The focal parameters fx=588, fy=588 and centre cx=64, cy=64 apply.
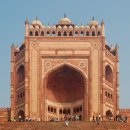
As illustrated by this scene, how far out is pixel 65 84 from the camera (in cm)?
6253

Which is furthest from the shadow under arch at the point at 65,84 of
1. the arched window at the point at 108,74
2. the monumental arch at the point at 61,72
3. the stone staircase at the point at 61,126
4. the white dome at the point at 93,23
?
the stone staircase at the point at 61,126

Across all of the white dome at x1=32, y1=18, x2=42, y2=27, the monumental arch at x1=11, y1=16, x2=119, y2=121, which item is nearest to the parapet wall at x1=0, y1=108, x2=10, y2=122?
the monumental arch at x1=11, y1=16, x2=119, y2=121

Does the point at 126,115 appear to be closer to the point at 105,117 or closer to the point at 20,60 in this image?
the point at 105,117

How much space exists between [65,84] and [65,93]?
97 cm

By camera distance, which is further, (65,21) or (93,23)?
(65,21)

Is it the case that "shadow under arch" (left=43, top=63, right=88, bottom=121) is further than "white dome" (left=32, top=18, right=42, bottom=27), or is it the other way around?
"white dome" (left=32, top=18, right=42, bottom=27)

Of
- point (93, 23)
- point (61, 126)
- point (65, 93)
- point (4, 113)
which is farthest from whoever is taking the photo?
point (65, 93)

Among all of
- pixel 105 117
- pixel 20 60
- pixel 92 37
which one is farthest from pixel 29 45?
pixel 105 117

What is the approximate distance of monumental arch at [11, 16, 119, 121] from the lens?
58281 millimetres

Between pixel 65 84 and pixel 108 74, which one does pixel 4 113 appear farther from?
pixel 108 74

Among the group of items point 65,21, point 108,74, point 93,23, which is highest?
point 65,21

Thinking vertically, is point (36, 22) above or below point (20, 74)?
above

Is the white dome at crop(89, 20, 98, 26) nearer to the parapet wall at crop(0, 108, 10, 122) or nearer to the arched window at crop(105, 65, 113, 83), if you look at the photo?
the arched window at crop(105, 65, 113, 83)

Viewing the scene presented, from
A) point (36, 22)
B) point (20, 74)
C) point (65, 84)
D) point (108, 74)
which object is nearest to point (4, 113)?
point (20, 74)
